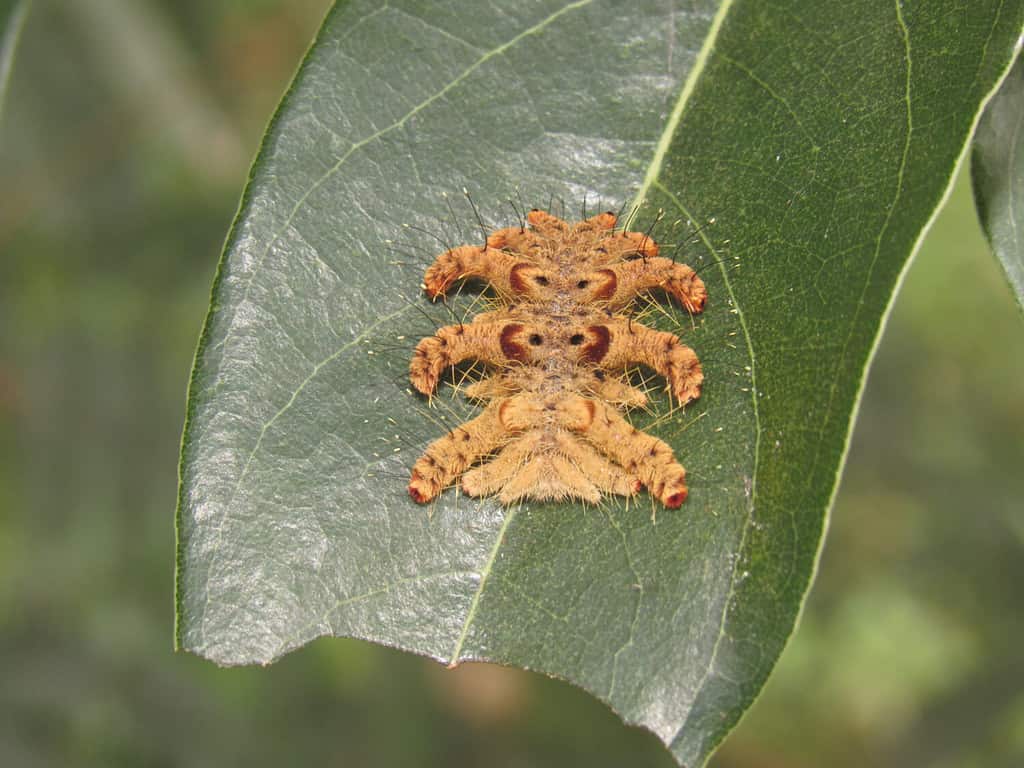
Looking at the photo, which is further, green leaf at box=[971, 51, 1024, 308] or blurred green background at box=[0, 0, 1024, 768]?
blurred green background at box=[0, 0, 1024, 768]

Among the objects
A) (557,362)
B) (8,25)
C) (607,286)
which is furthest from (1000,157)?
(8,25)

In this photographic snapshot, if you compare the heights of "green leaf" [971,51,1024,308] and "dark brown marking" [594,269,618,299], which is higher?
"green leaf" [971,51,1024,308]

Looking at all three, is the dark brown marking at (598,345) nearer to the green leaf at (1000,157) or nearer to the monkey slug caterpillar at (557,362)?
the monkey slug caterpillar at (557,362)

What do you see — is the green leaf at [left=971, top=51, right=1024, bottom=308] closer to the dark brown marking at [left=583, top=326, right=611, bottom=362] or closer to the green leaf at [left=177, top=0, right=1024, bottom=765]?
the green leaf at [left=177, top=0, right=1024, bottom=765]

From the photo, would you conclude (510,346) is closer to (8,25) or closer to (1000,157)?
(1000,157)

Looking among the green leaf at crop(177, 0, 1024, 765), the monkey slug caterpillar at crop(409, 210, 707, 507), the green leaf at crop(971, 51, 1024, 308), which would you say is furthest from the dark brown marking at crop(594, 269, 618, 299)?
the green leaf at crop(971, 51, 1024, 308)

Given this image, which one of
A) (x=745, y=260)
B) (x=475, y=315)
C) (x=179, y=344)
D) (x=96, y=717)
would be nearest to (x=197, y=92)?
(x=179, y=344)

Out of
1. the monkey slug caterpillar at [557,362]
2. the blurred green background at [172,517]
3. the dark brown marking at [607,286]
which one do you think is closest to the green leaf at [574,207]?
the monkey slug caterpillar at [557,362]
